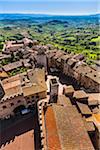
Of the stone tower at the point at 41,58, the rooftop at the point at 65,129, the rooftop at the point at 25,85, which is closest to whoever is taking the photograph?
the rooftop at the point at 65,129

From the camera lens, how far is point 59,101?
3191cm

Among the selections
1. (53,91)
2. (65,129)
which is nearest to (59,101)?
(53,91)

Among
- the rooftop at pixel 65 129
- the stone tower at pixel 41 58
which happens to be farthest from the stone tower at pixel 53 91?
the stone tower at pixel 41 58

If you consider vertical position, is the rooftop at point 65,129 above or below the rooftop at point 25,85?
below

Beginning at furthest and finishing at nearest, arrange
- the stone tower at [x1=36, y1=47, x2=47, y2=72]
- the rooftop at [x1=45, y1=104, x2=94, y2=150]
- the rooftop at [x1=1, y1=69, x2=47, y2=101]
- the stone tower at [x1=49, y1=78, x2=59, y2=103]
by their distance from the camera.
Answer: the stone tower at [x1=36, y1=47, x2=47, y2=72] < the rooftop at [x1=1, y1=69, x2=47, y2=101] < the stone tower at [x1=49, y1=78, x2=59, y2=103] < the rooftop at [x1=45, y1=104, x2=94, y2=150]

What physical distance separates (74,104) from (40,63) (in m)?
19.4

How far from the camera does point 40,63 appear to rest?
1950 inches

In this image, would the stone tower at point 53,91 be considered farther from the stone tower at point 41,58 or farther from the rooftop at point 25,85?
the stone tower at point 41,58

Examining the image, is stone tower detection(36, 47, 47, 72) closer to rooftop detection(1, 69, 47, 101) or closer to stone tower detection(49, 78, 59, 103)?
rooftop detection(1, 69, 47, 101)

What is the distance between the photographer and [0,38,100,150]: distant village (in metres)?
24.3

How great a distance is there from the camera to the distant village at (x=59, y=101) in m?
24.3

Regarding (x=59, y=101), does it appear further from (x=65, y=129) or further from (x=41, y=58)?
(x=41, y=58)

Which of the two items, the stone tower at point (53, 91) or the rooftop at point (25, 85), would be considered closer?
the stone tower at point (53, 91)

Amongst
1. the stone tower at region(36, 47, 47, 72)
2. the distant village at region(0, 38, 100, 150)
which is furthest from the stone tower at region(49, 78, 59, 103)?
the stone tower at region(36, 47, 47, 72)
